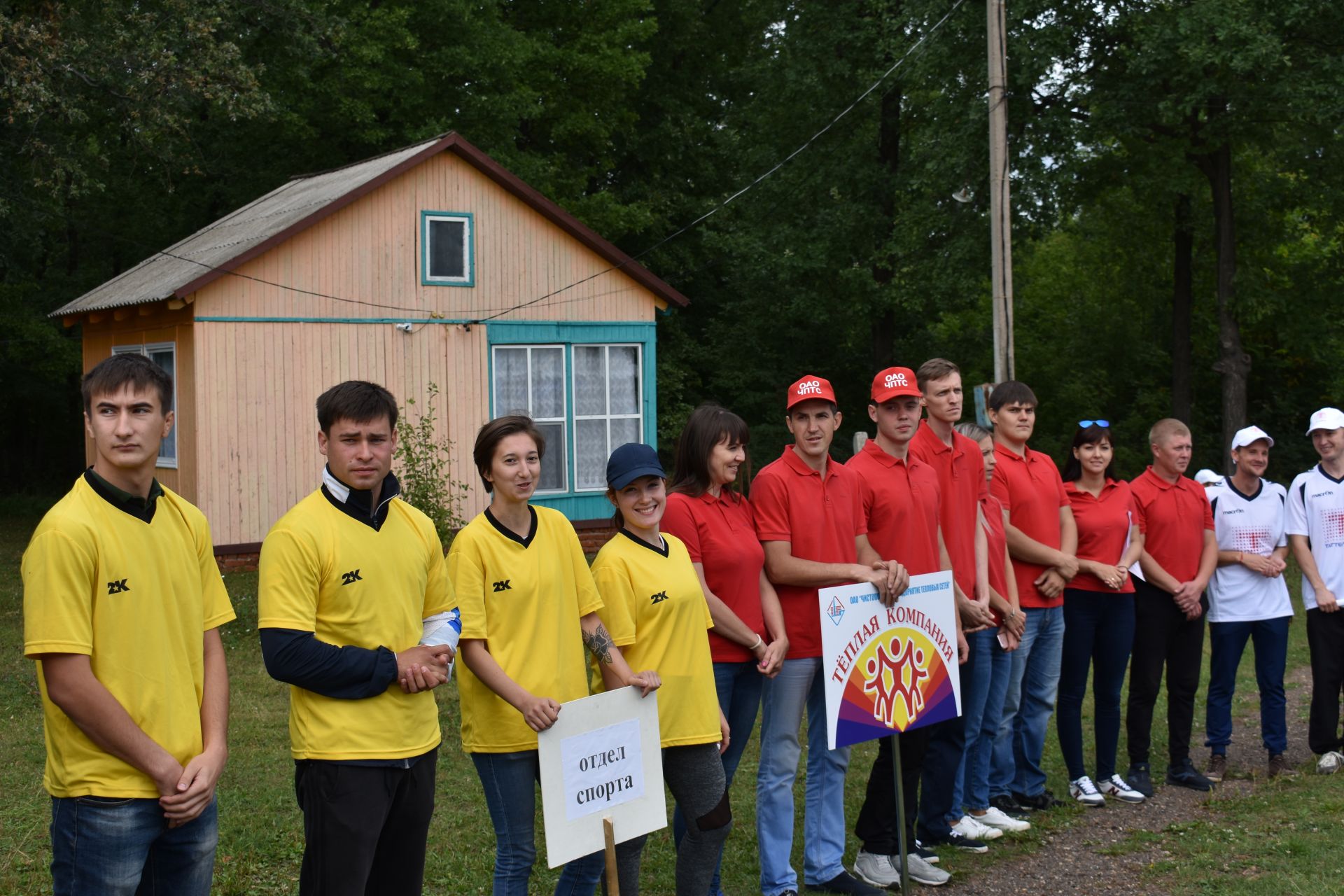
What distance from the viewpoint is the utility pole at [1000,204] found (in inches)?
529

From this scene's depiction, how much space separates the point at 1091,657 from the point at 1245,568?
4.34ft

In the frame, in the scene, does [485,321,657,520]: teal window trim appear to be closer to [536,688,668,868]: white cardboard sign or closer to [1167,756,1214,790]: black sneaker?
[1167,756,1214,790]: black sneaker

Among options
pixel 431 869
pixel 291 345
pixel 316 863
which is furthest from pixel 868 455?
pixel 291 345

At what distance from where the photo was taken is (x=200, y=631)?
353 centimetres

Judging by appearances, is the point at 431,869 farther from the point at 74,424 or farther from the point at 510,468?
the point at 74,424

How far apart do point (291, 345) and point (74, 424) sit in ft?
61.4

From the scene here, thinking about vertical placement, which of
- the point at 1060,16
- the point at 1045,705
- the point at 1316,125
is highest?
the point at 1060,16

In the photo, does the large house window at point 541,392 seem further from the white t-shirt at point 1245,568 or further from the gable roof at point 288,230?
the white t-shirt at point 1245,568

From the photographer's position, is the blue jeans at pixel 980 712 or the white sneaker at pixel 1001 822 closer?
the blue jeans at pixel 980 712

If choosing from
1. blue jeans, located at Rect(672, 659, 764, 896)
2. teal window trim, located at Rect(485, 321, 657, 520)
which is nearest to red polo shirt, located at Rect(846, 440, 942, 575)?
blue jeans, located at Rect(672, 659, 764, 896)

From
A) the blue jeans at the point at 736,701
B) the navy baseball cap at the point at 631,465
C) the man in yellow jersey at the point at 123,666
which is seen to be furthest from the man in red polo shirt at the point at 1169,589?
the man in yellow jersey at the point at 123,666

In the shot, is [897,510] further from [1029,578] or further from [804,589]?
[1029,578]

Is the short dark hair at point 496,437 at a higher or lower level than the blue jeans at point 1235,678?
higher

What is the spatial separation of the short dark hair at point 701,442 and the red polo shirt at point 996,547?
2.02m
